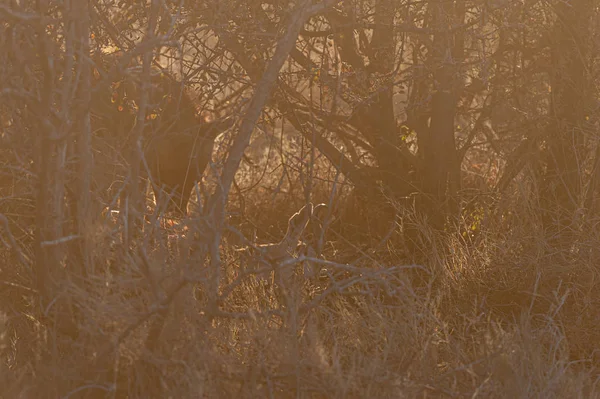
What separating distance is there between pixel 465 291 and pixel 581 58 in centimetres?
185

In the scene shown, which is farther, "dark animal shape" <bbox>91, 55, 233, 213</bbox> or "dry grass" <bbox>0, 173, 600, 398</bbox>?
"dark animal shape" <bbox>91, 55, 233, 213</bbox>

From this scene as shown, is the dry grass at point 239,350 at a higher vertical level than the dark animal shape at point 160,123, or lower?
lower

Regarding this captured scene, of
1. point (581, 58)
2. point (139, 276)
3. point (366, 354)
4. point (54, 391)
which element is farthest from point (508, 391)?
point (581, 58)

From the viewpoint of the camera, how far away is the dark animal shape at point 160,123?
16.3 feet

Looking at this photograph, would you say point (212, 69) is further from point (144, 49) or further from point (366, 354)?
point (366, 354)

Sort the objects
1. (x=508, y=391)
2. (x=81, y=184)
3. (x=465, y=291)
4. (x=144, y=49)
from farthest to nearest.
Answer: (x=465, y=291), (x=81, y=184), (x=144, y=49), (x=508, y=391)

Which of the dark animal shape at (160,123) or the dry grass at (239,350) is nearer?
the dry grass at (239,350)

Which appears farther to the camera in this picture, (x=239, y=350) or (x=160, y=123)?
(x=160, y=123)

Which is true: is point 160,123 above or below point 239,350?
above

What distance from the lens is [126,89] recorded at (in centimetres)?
554

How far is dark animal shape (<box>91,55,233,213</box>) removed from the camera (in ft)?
16.3

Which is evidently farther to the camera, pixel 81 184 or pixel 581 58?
pixel 581 58

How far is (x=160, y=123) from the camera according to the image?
16.6 feet

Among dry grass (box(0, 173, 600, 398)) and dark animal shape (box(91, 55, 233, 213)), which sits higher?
dark animal shape (box(91, 55, 233, 213))
